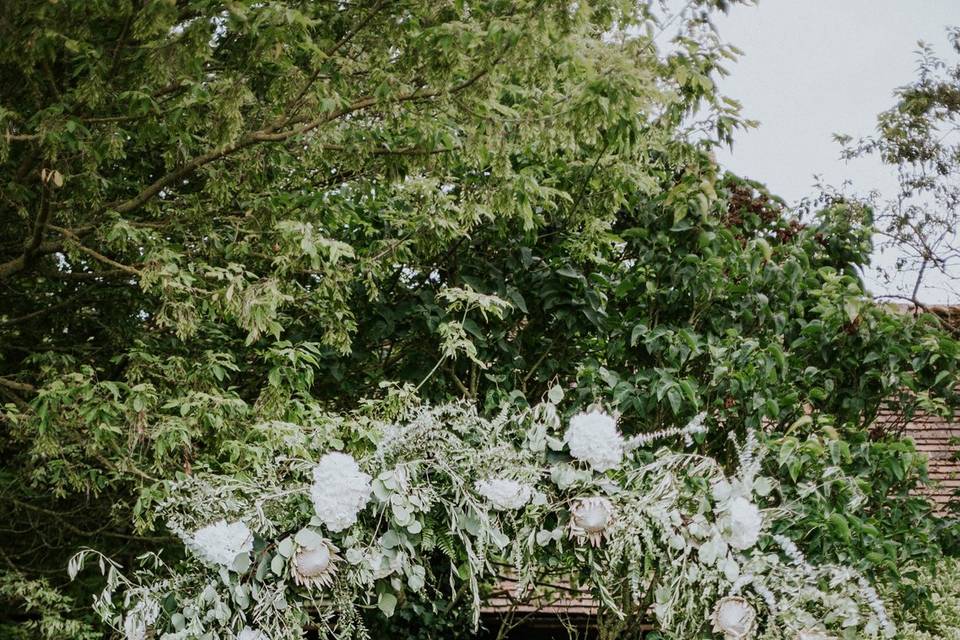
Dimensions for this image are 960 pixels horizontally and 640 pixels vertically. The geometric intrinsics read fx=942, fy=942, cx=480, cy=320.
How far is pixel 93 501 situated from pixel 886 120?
8259 mm

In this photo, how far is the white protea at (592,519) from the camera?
9.09 ft

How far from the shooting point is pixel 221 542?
267 centimetres

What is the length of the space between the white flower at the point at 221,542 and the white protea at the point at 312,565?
15 cm

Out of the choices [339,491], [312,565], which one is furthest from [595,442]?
[312,565]

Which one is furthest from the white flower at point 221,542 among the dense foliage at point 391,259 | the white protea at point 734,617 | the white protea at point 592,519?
the white protea at point 734,617

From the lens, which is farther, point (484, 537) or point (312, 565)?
point (484, 537)

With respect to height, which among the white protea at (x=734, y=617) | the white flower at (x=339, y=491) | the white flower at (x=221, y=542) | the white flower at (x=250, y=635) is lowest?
the white flower at (x=250, y=635)

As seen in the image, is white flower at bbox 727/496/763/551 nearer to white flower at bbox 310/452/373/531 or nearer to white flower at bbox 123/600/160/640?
white flower at bbox 310/452/373/531

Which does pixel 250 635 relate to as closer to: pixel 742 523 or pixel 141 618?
pixel 141 618

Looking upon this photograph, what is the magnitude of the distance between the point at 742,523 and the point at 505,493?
69 cm

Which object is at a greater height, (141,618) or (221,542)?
(221,542)

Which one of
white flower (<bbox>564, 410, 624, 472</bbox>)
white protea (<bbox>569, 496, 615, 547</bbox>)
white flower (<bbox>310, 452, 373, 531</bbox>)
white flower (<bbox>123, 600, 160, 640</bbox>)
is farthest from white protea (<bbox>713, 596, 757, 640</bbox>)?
white flower (<bbox>123, 600, 160, 640</bbox>)

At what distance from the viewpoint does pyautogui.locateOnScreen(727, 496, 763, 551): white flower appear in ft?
8.93

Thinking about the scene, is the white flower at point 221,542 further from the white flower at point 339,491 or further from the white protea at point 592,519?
the white protea at point 592,519
